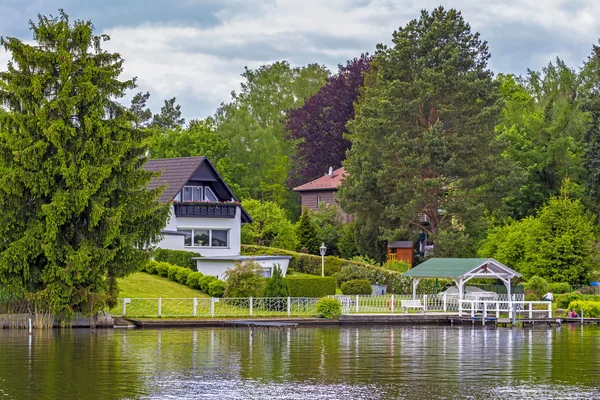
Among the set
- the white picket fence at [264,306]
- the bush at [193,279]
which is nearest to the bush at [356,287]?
the white picket fence at [264,306]

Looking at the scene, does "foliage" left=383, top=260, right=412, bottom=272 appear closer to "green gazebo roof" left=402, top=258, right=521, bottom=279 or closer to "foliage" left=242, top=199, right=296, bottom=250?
"green gazebo roof" left=402, top=258, right=521, bottom=279

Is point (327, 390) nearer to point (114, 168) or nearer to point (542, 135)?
point (114, 168)

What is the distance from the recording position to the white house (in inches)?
2655

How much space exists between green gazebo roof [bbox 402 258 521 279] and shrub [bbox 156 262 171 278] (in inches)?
Answer: 548

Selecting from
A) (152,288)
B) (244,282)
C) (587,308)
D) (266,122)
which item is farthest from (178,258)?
(266,122)

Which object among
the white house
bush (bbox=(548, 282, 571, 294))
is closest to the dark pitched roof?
the white house

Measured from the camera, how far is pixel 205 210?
6862cm

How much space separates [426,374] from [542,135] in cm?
5413

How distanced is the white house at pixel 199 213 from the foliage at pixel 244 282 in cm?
1162

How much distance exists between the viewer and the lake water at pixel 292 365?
27.2 m

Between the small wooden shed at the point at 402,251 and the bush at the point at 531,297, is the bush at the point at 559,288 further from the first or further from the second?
the small wooden shed at the point at 402,251

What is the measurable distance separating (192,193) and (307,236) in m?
14.5

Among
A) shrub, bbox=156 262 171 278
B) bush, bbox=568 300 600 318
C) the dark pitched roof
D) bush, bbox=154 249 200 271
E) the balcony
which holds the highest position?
the dark pitched roof

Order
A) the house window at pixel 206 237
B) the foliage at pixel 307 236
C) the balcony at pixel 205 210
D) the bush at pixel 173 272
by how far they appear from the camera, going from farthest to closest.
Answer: the foliage at pixel 307 236 < the house window at pixel 206 237 < the balcony at pixel 205 210 < the bush at pixel 173 272
